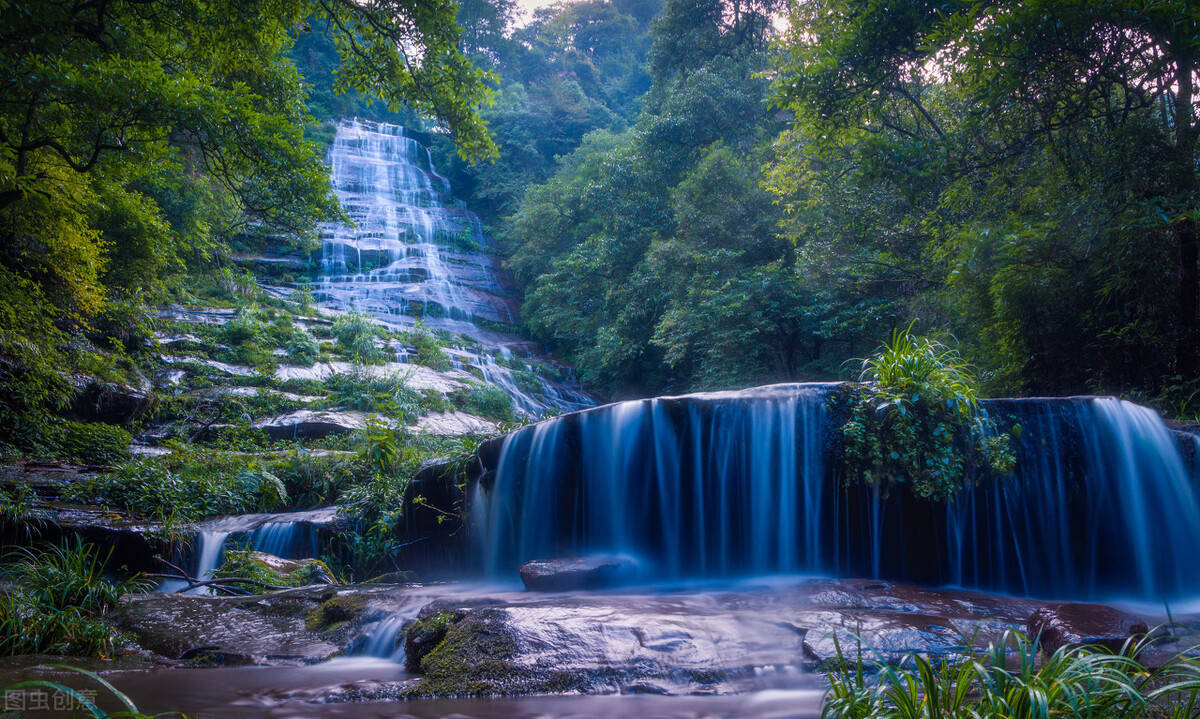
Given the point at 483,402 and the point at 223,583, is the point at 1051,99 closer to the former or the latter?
the point at 223,583

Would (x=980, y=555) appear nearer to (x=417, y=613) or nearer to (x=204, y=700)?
(x=417, y=613)

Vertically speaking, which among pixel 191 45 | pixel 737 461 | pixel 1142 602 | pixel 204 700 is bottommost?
pixel 1142 602

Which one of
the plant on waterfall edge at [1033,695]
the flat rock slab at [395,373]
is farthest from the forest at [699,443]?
the flat rock slab at [395,373]

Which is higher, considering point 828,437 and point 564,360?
point 564,360

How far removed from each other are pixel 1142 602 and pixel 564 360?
2075 cm

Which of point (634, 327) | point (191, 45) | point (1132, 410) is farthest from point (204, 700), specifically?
point (634, 327)

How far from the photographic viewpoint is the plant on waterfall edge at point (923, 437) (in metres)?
6.00

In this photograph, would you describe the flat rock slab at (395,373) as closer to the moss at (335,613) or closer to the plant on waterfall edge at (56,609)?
the plant on waterfall edge at (56,609)

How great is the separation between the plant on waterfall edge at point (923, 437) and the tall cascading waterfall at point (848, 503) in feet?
0.71

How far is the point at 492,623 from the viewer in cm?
400

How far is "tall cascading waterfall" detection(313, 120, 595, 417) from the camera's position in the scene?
2225 centimetres

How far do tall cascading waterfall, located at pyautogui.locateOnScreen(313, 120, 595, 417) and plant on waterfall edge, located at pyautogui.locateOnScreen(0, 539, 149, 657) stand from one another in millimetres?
13632

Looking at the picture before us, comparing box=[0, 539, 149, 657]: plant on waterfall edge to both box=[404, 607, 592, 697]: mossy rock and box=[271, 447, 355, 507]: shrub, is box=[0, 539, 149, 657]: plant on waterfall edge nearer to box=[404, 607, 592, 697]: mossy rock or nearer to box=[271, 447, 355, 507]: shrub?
box=[404, 607, 592, 697]: mossy rock

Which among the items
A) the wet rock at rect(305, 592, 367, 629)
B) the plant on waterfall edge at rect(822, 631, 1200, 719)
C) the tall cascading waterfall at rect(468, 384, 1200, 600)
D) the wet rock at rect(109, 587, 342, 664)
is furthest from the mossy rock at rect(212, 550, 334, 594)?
the plant on waterfall edge at rect(822, 631, 1200, 719)
